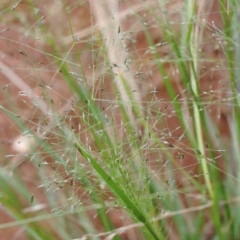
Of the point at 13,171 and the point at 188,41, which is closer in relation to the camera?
the point at 188,41

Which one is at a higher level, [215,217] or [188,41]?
[188,41]

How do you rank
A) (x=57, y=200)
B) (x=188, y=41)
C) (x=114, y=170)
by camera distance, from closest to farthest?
(x=114, y=170), (x=188, y=41), (x=57, y=200)

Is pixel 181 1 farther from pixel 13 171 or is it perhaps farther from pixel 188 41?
pixel 13 171

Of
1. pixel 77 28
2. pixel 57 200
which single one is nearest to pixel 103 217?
pixel 57 200

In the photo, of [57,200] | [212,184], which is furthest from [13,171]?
[212,184]

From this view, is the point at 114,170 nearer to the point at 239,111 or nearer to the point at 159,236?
the point at 159,236

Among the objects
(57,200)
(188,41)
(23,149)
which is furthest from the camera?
(23,149)
